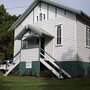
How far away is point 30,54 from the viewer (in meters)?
24.6

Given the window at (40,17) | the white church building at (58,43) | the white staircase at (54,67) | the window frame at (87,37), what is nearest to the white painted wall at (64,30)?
the white church building at (58,43)

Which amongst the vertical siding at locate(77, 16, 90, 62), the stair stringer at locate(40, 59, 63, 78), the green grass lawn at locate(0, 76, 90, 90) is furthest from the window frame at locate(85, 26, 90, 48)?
the green grass lawn at locate(0, 76, 90, 90)

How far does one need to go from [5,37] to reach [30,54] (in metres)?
16.4

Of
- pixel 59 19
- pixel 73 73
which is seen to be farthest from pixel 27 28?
pixel 73 73

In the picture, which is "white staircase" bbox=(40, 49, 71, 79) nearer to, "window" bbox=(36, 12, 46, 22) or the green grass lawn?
the green grass lawn

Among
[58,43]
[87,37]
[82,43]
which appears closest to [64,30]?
[58,43]

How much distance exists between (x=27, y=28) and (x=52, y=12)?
3.14 metres

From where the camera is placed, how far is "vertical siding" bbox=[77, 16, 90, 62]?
23.9 metres

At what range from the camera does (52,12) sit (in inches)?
1022

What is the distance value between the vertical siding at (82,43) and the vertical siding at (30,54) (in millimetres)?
4048

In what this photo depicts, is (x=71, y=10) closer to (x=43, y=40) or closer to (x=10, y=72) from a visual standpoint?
(x=43, y=40)

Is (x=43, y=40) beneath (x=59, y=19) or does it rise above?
beneath

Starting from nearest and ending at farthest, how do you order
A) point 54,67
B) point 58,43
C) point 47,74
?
point 47,74
point 54,67
point 58,43

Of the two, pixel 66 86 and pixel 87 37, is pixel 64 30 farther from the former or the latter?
pixel 66 86
